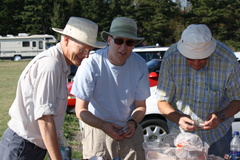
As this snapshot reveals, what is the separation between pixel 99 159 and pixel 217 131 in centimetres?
126

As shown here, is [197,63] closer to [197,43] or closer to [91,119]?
[197,43]

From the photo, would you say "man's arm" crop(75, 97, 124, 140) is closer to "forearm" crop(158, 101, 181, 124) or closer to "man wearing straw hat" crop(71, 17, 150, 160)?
"man wearing straw hat" crop(71, 17, 150, 160)

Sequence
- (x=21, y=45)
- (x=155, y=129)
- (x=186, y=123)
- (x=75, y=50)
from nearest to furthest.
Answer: (x=75, y=50)
(x=186, y=123)
(x=155, y=129)
(x=21, y=45)

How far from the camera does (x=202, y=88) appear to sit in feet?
10.4

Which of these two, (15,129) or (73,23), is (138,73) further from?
(15,129)

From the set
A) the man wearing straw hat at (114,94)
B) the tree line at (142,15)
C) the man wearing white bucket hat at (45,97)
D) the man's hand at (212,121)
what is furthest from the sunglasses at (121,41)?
the tree line at (142,15)

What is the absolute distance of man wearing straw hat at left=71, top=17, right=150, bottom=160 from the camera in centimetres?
310

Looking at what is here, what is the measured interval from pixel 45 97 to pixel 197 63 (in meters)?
1.39

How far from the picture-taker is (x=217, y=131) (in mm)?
3283

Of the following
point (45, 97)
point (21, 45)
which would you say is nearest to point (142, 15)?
point (21, 45)

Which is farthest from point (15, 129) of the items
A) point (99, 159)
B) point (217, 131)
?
point (217, 131)

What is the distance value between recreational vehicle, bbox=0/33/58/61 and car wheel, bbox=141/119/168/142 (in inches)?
1505

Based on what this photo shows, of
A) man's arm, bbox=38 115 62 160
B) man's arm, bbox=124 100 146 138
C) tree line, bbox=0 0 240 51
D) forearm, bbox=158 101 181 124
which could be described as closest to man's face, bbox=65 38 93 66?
man's arm, bbox=38 115 62 160

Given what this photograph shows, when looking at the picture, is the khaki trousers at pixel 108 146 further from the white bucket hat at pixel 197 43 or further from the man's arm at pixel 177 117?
the white bucket hat at pixel 197 43
